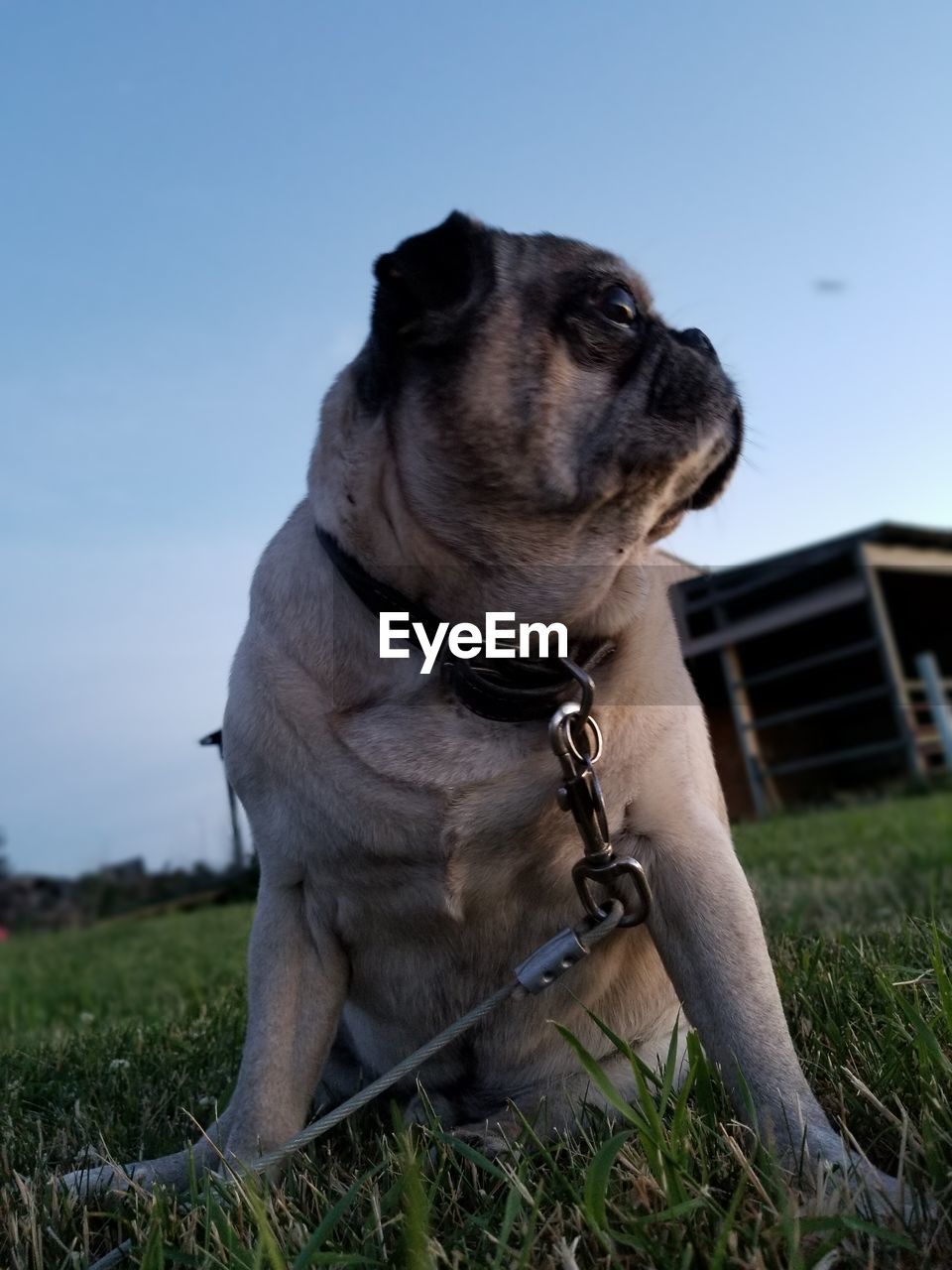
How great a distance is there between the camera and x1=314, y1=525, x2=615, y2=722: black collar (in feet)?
6.16

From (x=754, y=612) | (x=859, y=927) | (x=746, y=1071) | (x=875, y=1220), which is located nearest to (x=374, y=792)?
(x=746, y=1071)

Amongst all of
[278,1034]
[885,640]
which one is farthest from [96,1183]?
[885,640]

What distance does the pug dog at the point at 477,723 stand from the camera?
1.86 m

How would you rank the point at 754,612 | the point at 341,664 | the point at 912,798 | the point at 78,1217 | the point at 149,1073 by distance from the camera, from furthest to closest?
the point at 754,612
the point at 912,798
the point at 149,1073
the point at 341,664
the point at 78,1217

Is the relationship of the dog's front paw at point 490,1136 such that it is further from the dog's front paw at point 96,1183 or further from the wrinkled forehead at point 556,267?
the wrinkled forehead at point 556,267

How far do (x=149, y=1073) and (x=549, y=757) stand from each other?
1.50 meters

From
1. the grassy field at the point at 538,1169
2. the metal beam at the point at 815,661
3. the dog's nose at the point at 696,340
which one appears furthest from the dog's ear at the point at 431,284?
the metal beam at the point at 815,661

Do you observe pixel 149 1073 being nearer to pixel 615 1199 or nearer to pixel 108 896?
pixel 615 1199

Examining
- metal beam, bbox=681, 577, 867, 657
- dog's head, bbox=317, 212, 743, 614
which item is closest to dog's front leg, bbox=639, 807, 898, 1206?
dog's head, bbox=317, 212, 743, 614

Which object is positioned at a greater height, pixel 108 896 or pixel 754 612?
pixel 754 612

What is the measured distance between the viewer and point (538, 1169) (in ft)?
5.28

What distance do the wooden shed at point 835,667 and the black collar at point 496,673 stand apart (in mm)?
8576

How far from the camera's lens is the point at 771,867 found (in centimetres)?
592

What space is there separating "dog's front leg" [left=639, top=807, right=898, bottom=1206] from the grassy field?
67mm
